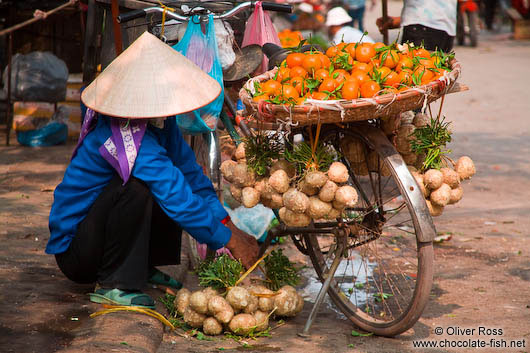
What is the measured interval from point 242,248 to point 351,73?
3.27ft

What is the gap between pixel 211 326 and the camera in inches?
128

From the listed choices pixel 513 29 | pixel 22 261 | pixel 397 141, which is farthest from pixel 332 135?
pixel 513 29

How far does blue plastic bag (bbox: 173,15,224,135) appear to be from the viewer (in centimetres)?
389

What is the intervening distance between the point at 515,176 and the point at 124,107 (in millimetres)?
4245

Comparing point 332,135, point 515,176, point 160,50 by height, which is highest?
point 160,50

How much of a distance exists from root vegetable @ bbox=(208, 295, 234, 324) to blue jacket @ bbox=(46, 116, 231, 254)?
0.26m

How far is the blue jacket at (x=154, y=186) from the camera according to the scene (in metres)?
3.24

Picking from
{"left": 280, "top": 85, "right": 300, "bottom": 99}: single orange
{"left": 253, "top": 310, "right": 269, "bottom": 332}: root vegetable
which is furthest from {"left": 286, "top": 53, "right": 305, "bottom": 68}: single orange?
{"left": 253, "top": 310, "right": 269, "bottom": 332}: root vegetable

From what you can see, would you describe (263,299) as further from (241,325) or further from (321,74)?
(321,74)

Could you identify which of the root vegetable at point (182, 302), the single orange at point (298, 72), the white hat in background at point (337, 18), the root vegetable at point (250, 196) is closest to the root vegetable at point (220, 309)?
the root vegetable at point (182, 302)

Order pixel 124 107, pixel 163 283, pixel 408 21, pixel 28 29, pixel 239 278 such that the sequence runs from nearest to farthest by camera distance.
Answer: pixel 124 107 → pixel 239 278 → pixel 163 283 → pixel 408 21 → pixel 28 29

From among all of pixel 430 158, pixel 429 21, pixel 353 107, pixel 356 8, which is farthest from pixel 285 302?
pixel 356 8

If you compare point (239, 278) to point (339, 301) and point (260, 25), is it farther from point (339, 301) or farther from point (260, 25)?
point (260, 25)

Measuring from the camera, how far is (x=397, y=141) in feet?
10.8
